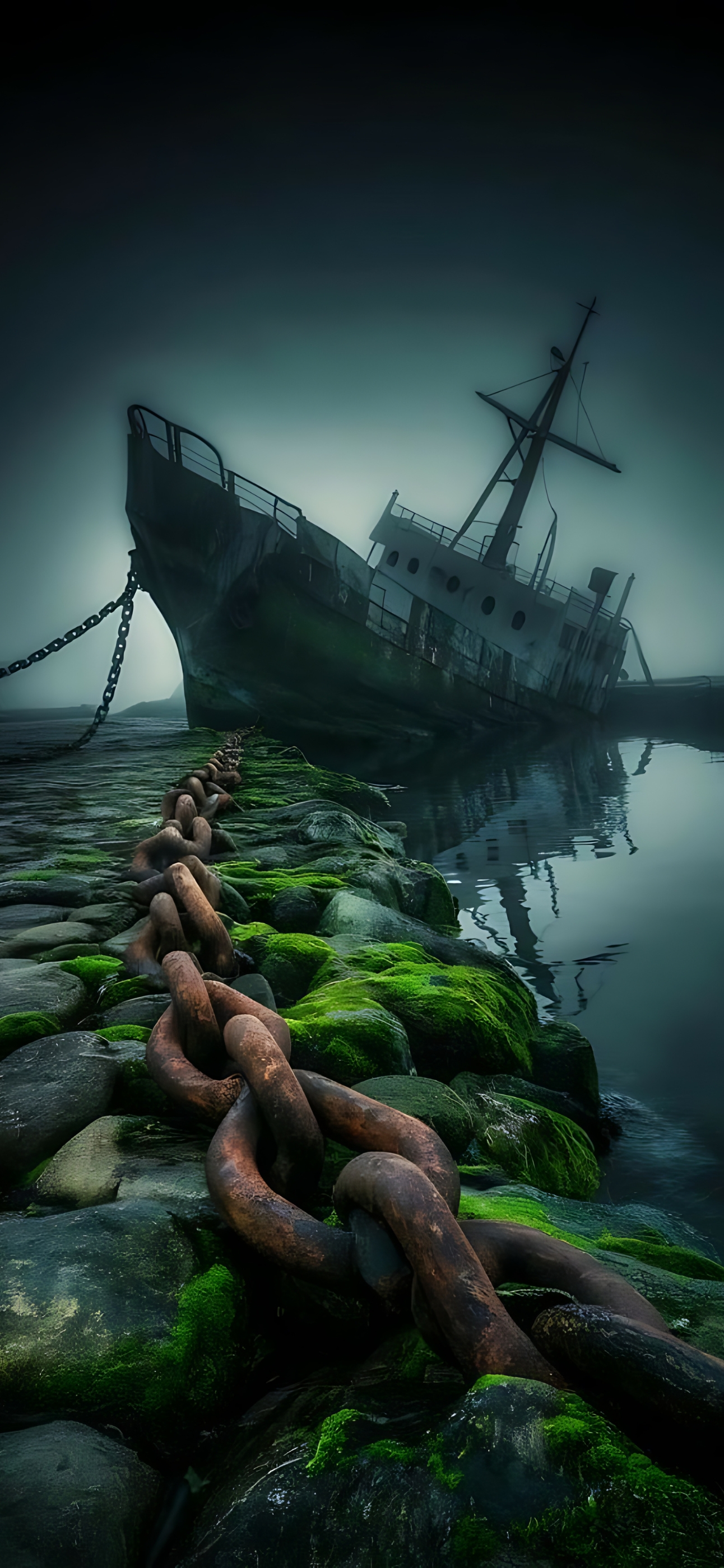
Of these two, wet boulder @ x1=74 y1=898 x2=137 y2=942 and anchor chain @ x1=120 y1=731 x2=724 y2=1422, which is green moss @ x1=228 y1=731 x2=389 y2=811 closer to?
wet boulder @ x1=74 y1=898 x2=137 y2=942

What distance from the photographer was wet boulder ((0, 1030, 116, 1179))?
1.55 metres

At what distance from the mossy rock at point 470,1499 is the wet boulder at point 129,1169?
1.52ft

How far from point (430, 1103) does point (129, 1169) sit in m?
0.68

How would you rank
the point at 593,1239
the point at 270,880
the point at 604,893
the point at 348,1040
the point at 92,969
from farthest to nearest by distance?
the point at 604,893
the point at 270,880
the point at 92,969
the point at 348,1040
the point at 593,1239

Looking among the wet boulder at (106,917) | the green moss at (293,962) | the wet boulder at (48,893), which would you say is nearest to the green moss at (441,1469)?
the green moss at (293,962)

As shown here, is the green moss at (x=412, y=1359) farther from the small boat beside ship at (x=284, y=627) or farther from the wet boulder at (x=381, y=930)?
the small boat beside ship at (x=284, y=627)

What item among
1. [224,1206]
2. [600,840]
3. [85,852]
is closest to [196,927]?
[224,1206]

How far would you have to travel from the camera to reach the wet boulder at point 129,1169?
138 cm

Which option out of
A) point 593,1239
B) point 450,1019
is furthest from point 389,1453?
point 450,1019

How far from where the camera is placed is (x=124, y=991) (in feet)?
7.81

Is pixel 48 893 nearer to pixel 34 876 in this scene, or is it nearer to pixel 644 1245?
pixel 34 876

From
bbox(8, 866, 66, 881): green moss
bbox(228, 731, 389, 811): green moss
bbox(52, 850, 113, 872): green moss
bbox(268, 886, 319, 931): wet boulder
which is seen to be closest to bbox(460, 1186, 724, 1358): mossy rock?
bbox(268, 886, 319, 931): wet boulder

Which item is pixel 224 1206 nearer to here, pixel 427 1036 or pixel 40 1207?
pixel 40 1207

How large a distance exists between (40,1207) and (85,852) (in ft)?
11.8
